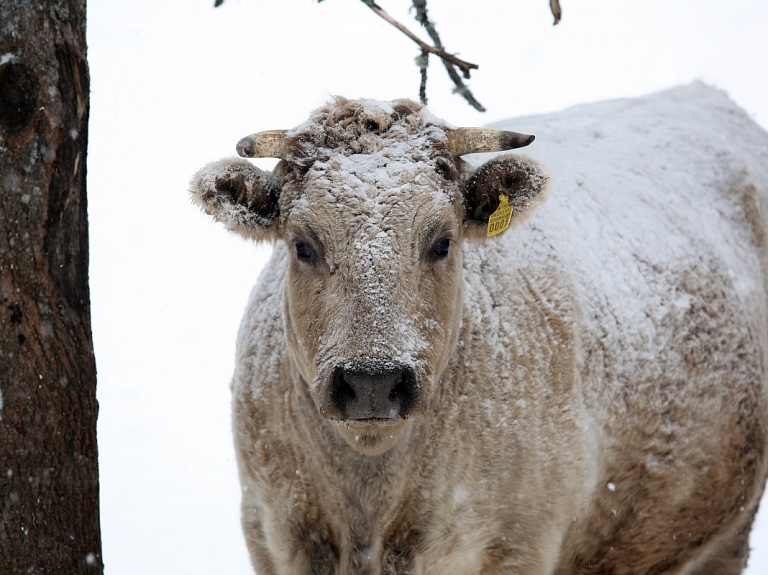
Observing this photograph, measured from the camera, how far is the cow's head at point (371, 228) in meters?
3.28

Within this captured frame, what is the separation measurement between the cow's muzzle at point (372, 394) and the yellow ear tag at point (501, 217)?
809 millimetres

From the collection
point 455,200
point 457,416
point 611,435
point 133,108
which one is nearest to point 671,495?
point 611,435

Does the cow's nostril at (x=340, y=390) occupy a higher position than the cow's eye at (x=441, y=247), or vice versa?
the cow's eye at (x=441, y=247)

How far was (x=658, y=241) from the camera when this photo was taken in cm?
534

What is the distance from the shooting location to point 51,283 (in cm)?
324

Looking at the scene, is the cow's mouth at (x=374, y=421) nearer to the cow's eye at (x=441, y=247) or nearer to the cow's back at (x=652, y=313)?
the cow's eye at (x=441, y=247)

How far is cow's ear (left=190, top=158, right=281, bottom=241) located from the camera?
11.9 ft

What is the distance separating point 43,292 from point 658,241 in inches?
136

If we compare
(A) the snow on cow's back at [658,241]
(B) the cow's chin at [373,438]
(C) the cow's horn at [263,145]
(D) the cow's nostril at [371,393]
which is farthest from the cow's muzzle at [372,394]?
(A) the snow on cow's back at [658,241]

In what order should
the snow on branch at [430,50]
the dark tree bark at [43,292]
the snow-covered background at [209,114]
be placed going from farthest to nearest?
the snow-covered background at [209,114]
the snow on branch at [430,50]
the dark tree bark at [43,292]

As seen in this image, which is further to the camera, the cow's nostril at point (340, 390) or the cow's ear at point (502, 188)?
the cow's ear at point (502, 188)

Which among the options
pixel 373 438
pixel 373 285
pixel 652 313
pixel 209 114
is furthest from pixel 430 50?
pixel 209 114

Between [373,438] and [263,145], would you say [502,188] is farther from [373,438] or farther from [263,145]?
[373,438]

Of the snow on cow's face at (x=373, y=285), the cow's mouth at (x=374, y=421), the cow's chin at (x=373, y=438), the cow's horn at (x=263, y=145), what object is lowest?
the cow's chin at (x=373, y=438)
